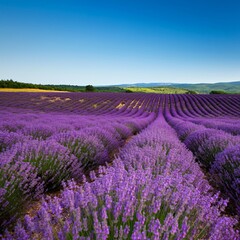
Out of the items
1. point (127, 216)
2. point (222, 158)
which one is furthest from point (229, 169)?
point (127, 216)

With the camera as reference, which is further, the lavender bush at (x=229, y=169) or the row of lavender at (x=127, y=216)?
the lavender bush at (x=229, y=169)

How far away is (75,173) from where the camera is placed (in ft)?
10.4

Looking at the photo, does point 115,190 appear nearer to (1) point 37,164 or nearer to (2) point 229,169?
(1) point 37,164

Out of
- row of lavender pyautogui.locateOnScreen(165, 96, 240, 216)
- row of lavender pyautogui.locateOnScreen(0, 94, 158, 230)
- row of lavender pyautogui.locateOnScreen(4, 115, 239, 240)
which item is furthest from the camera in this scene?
row of lavender pyautogui.locateOnScreen(165, 96, 240, 216)

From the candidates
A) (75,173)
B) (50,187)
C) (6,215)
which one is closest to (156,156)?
(75,173)

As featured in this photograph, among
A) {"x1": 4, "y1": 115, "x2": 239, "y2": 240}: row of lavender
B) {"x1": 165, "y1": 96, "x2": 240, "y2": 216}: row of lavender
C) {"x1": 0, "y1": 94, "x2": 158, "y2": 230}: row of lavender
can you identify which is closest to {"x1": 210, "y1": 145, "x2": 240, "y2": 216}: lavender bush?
{"x1": 165, "y1": 96, "x2": 240, "y2": 216}: row of lavender

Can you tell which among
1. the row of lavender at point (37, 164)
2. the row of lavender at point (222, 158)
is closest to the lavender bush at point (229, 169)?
the row of lavender at point (222, 158)

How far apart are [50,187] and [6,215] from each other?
0.96 metres

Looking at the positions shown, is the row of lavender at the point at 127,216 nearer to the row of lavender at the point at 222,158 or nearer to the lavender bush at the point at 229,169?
the row of lavender at the point at 222,158

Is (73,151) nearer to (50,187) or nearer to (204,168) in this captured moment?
(50,187)

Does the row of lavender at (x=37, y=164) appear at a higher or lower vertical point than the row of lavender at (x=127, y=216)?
lower

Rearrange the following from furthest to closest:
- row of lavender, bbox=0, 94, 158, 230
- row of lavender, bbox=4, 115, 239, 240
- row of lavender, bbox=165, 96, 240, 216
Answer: row of lavender, bbox=165, 96, 240, 216 → row of lavender, bbox=0, 94, 158, 230 → row of lavender, bbox=4, 115, 239, 240

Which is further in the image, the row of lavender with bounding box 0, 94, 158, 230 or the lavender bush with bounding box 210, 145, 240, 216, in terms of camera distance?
the lavender bush with bounding box 210, 145, 240, 216

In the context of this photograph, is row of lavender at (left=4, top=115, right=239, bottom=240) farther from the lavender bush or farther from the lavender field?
the lavender bush
